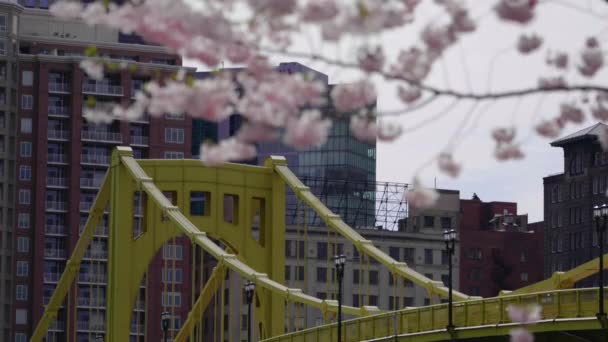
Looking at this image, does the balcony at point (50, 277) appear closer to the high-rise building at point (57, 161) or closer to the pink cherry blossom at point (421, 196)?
the high-rise building at point (57, 161)

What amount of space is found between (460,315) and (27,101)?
336ft

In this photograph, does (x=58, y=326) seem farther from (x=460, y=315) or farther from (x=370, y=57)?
(x=370, y=57)

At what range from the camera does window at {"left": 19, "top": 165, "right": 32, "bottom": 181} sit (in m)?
154

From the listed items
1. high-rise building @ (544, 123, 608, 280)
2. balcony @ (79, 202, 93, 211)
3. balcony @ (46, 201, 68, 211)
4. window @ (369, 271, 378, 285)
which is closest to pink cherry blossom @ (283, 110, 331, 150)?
balcony @ (46, 201, 68, 211)

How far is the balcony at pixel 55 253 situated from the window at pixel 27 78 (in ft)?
46.4

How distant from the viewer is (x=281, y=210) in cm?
7969

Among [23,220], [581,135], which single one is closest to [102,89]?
[23,220]

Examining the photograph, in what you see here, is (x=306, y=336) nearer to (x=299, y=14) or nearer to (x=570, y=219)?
(x=299, y=14)

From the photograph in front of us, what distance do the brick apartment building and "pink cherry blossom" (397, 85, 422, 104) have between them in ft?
498

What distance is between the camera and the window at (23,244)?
152750 mm

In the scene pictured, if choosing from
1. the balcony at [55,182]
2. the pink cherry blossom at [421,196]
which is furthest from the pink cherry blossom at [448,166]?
the balcony at [55,182]

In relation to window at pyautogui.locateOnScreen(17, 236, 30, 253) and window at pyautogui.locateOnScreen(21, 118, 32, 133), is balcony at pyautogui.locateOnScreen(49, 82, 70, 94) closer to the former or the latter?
window at pyautogui.locateOnScreen(21, 118, 32, 133)

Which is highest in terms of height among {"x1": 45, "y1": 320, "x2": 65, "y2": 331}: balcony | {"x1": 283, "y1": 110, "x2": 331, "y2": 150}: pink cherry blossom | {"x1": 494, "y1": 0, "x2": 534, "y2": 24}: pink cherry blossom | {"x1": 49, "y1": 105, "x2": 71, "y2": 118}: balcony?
{"x1": 49, "y1": 105, "x2": 71, "y2": 118}: balcony

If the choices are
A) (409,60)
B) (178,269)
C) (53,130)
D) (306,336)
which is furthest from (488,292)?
(409,60)
